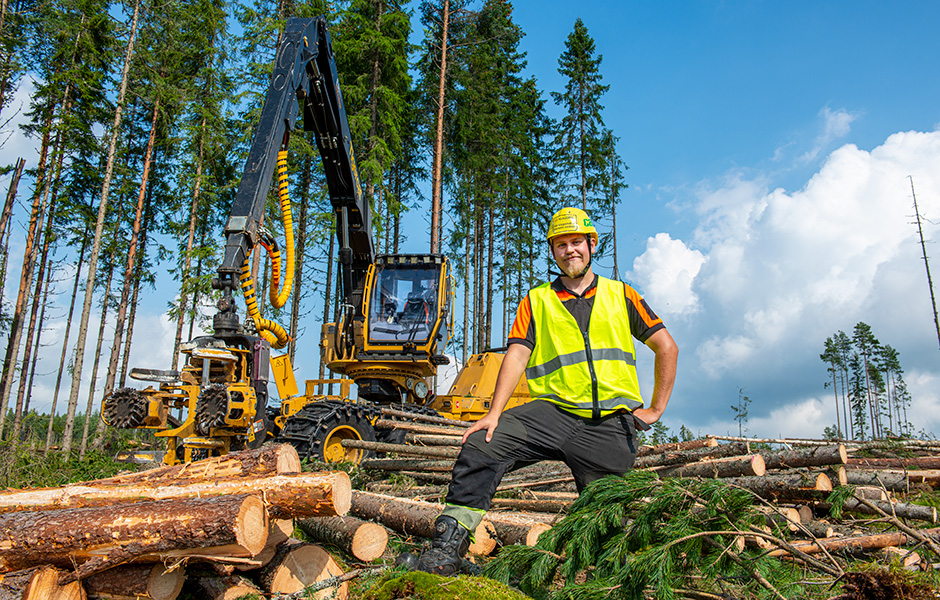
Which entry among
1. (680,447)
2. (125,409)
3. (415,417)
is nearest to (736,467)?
(680,447)

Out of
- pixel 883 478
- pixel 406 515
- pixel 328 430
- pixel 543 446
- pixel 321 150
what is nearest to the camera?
pixel 543 446

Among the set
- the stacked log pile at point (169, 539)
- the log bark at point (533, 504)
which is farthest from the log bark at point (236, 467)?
the log bark at point (533, 504)

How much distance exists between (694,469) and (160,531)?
4187mm

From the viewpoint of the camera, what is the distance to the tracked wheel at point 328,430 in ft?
25.5

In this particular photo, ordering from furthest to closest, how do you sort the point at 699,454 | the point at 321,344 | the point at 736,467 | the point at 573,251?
the point at 321,344 < the point at 699,454 < the point at 736,467 < the point at 573,251

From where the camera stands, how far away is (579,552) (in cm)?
269

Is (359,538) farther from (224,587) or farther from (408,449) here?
(408,449)

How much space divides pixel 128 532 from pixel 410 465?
374cm

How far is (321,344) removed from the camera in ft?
35.1

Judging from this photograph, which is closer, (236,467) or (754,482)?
(236,467)

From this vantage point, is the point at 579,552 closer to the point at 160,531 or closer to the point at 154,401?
the point at 160,531

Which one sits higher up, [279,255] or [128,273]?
[128,273]

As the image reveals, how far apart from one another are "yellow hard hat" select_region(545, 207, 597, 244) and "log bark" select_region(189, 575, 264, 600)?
272 cm

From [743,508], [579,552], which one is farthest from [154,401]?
[743,508]
